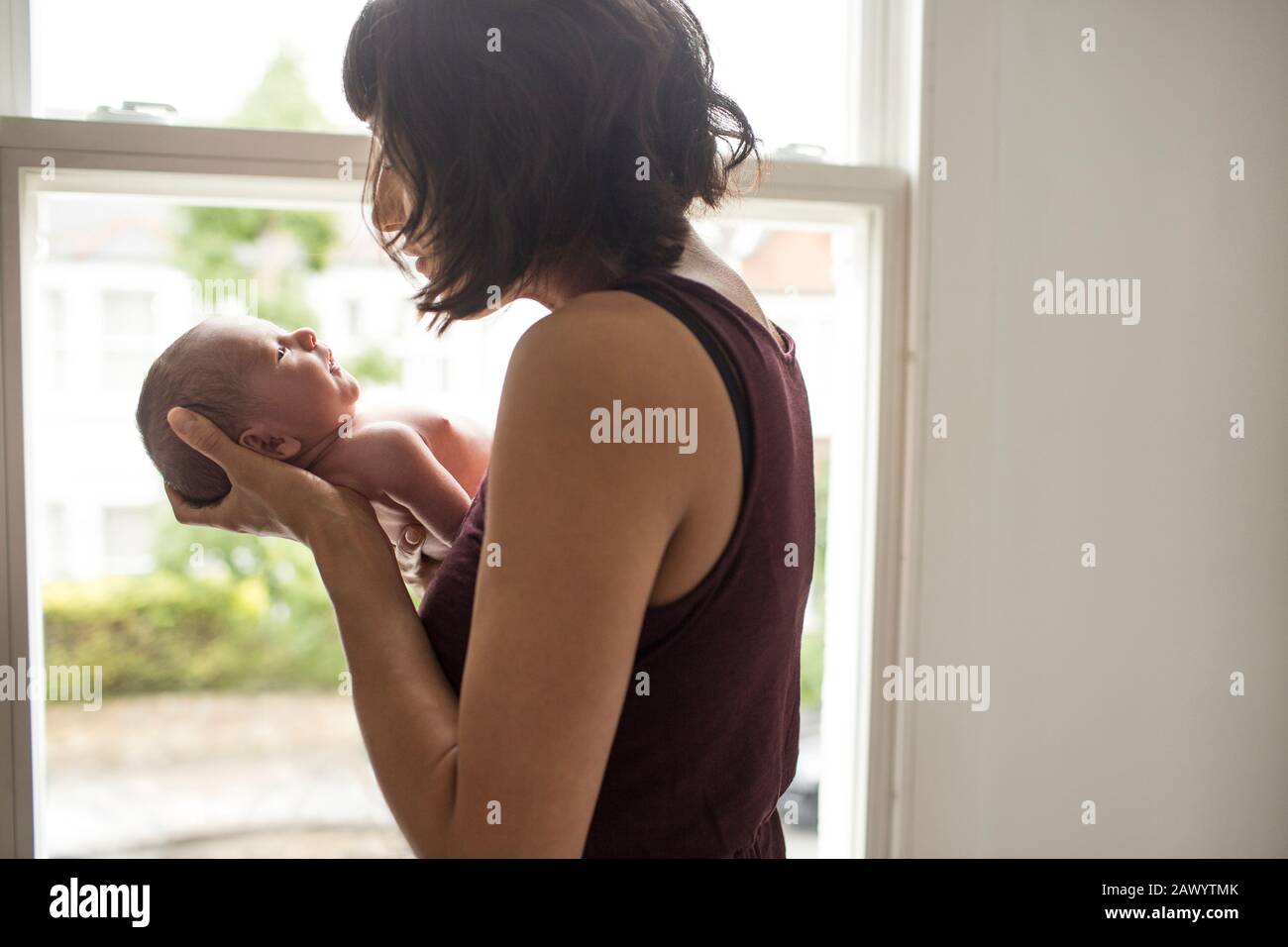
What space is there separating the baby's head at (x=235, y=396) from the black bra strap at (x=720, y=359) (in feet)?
1.87

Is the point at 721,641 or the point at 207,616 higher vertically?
the point at 721,641

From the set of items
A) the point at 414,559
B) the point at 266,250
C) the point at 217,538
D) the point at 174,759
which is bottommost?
the point at 174,759

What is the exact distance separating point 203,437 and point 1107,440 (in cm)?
144

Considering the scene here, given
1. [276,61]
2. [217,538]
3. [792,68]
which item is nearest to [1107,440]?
[792,68]

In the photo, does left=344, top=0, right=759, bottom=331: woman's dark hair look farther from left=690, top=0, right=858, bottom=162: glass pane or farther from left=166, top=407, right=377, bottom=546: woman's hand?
left=690, top=0, right=858, bottom=162: glass pane

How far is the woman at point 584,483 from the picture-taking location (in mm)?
575

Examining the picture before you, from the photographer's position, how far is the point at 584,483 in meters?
0.57

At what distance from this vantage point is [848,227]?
1553mm

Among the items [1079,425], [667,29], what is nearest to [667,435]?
[667,29]

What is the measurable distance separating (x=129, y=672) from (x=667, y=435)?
3268mm

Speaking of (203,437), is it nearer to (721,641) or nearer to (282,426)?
(282,426)

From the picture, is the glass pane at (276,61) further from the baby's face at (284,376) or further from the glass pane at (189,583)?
the baby's face at (284,376)

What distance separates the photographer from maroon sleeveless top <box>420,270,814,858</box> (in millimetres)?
633
